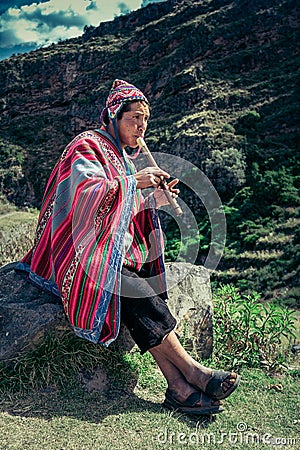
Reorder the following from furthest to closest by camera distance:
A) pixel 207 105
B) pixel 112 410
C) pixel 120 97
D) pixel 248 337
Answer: pixel 207 105 < pixel 248 337 < pixel 120 97 < pixel 112 410

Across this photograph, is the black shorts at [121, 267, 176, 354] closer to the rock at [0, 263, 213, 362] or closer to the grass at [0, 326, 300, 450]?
the grass at [0, 326, 300, 450]

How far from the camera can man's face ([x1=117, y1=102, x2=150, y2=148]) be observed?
2.72 meters

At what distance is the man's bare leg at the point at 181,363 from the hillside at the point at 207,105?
6.30 meters

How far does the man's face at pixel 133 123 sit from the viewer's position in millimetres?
2723

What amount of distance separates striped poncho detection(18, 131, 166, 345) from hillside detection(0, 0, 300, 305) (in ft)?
21.6

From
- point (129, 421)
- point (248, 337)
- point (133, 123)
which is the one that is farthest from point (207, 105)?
point (129, 421)

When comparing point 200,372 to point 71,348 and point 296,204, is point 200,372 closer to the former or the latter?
point 71,348

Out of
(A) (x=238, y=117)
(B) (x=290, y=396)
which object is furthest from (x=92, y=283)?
(A) (x=238, y=117)

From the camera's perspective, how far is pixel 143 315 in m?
2.46

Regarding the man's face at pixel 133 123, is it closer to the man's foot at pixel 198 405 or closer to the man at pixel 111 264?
the man at pixel 111 264

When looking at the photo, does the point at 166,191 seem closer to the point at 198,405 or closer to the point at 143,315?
the point at 143,315

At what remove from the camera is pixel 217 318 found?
150 inches

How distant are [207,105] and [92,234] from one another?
16.2 metres

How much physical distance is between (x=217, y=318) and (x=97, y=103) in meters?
21.1
